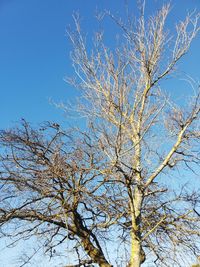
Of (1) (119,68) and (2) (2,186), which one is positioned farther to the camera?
(1) (119,68)

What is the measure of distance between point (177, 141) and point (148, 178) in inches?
39.6

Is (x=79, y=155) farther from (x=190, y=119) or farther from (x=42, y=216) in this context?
(x=190, y=119)

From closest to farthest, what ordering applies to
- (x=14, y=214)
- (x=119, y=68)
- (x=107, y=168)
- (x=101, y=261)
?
(x=107, y=168) < (x=14, y=214) < (x=101, y=261) < (x=119, y=68)

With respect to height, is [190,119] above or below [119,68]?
below

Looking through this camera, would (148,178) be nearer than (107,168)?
No

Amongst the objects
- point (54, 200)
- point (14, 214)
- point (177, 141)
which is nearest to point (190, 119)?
point (177, 141)

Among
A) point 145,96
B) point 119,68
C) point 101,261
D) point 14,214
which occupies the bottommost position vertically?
point 101,261

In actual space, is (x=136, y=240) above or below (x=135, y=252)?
above

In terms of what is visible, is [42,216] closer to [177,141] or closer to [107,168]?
[107,168]

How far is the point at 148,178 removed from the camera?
7754 mm

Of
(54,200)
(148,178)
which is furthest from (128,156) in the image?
(54,200)

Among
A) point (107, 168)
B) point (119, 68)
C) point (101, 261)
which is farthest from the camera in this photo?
point (119, 68)

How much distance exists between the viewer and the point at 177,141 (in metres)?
8.03

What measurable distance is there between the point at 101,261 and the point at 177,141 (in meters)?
2.86
